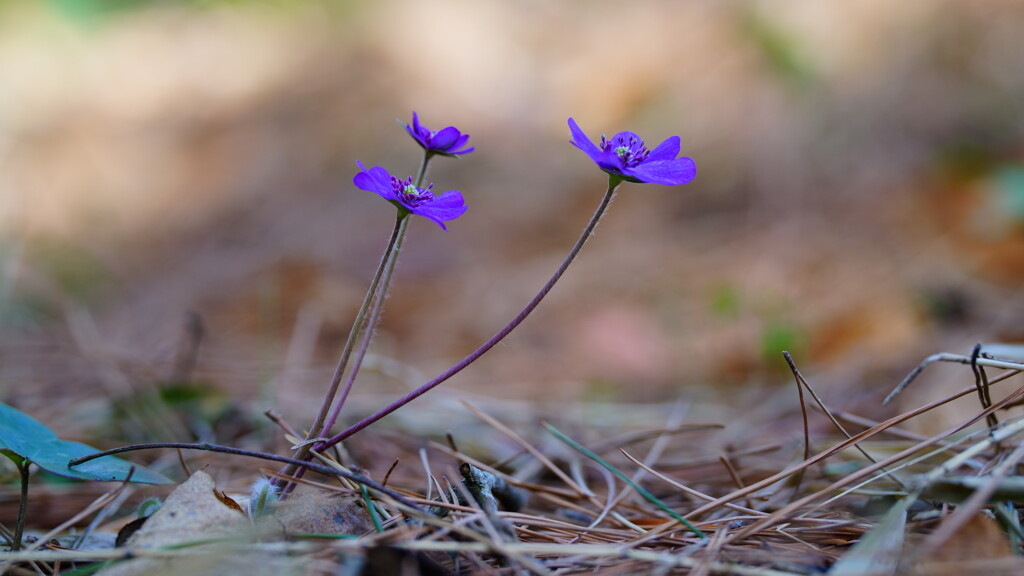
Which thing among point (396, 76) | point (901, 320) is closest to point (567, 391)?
point (901, 320)

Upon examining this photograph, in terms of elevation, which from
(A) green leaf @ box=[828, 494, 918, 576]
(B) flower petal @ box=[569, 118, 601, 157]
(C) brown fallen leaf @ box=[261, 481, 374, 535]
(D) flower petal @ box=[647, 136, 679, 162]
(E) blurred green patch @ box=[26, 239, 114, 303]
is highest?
(E) blurred green patch @ box=[26, 239, 114, 303]

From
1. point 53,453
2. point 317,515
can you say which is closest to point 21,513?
point 53,453

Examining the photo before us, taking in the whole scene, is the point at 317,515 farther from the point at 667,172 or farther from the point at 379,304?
the point at 667,172

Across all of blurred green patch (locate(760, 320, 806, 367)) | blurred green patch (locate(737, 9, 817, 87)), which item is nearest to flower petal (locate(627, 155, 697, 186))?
blurred green patch (locate(760, 320, 806, 367))

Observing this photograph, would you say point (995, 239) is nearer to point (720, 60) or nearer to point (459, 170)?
point (720, 60)

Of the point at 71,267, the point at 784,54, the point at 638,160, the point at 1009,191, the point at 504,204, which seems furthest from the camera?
the point at 504,204

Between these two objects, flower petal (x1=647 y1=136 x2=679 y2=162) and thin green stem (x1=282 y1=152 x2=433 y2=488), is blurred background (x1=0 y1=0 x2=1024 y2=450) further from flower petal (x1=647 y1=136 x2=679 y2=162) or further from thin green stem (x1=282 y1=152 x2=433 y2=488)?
flower petal (x1=647 y1=136 x2=679 y2=162)
